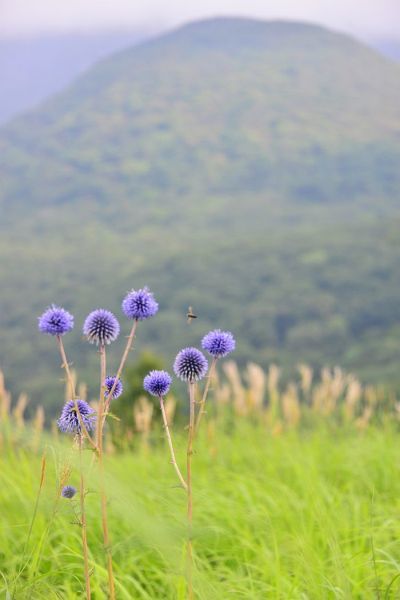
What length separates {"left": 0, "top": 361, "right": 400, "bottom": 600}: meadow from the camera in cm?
285

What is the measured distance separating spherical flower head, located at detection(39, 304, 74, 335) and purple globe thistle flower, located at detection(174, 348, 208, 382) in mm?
442

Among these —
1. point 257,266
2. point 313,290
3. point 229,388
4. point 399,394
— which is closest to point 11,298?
point 257,266

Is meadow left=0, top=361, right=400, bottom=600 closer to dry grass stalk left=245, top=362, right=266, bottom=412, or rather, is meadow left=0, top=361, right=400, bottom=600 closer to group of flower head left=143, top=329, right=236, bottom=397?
dry grass stalk left=245, top=362, right=266, bottom=412

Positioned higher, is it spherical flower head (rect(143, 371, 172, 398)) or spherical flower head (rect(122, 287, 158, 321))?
spherical flower head (rect(122, 287, 158, 321))

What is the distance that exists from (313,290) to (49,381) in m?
70.9

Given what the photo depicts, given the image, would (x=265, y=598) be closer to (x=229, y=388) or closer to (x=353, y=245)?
(x=229, y=388)

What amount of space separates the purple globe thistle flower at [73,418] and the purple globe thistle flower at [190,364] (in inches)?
13.8

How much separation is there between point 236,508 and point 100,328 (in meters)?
3.22

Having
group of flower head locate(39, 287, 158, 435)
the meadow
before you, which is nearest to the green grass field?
the meadow

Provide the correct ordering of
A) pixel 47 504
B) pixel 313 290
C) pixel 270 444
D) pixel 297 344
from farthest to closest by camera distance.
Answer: pixel 313 290, pixel 297 344, pixel 270 444, pixel 47 504

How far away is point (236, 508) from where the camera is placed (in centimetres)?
533

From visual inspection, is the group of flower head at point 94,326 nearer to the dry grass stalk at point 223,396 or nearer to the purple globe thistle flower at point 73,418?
the purple globe thistle flower at point 73,418

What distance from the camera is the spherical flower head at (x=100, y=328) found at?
97.8 inches

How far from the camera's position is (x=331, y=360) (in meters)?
126
